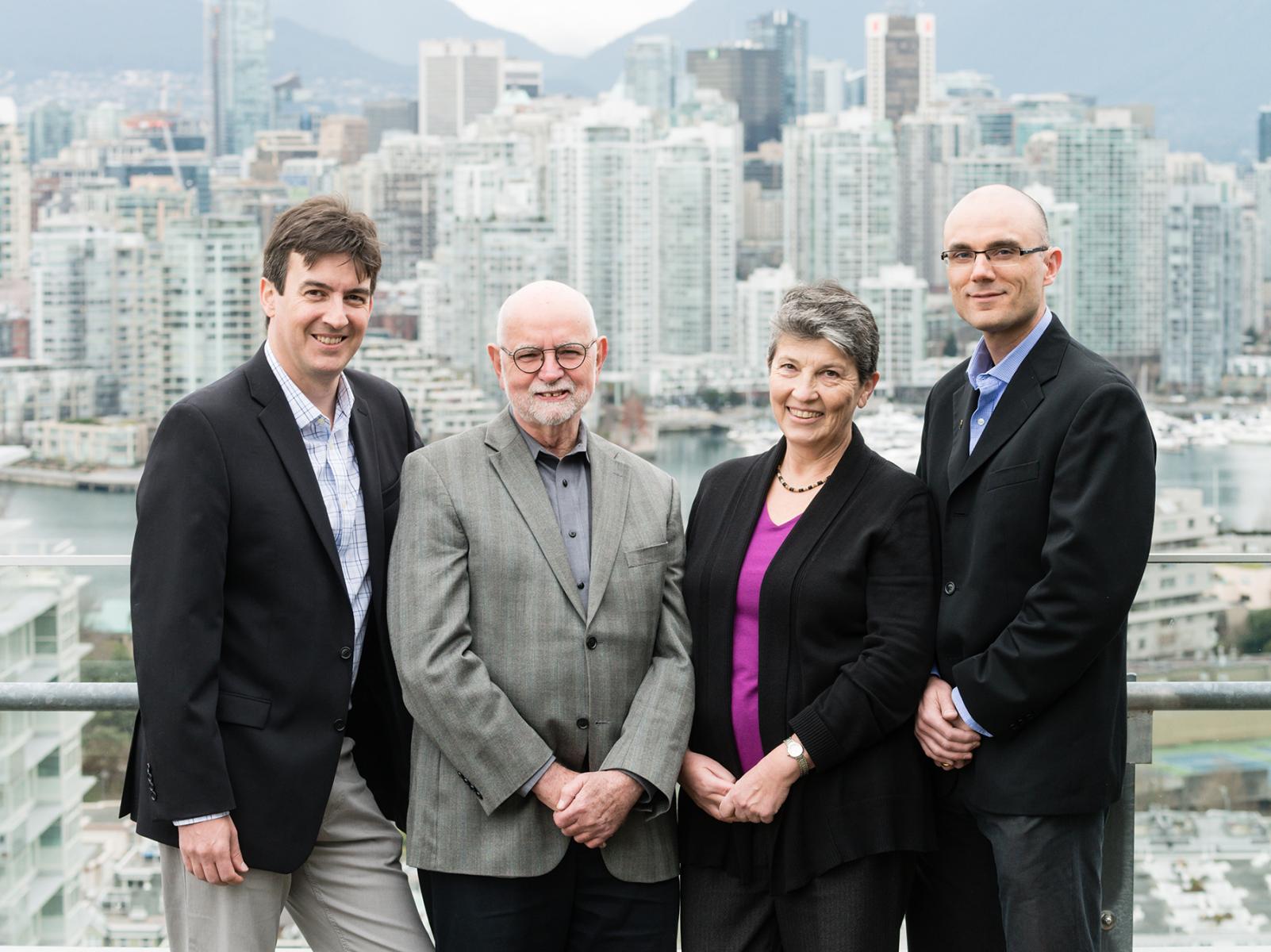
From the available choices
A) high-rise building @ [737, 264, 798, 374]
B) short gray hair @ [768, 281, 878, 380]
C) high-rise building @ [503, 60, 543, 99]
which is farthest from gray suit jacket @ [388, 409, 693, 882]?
high-rise building @ [503, 60, 543, 99]

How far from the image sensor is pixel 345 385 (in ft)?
6.51

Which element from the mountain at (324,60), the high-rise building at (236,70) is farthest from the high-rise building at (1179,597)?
the mountain at (324,60)

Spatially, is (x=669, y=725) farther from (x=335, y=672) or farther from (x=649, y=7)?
(x=649, y=7)

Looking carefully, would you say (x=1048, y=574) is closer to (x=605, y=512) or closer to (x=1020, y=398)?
(x=1020, y=398)

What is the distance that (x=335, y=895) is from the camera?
1919 millimetres

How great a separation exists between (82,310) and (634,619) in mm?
51634

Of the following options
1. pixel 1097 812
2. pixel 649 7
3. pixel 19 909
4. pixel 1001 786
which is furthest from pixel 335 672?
pixel 649 7

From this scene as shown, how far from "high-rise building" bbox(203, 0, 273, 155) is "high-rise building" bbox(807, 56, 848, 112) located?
2790 cm

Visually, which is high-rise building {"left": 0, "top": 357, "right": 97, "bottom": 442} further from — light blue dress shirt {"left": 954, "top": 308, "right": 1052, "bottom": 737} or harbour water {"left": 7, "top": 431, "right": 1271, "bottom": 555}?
light blue dress shirt {"left": 954, "top": 308, "right": 1052, "bottom": 737}

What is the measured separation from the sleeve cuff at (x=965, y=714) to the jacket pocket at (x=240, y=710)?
A: 924mm

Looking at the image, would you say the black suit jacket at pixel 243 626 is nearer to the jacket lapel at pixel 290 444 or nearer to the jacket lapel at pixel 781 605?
the jacket lapel at pixel 290 444

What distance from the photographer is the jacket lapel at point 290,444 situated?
1.84 metres

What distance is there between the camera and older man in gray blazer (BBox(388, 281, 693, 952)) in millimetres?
1815

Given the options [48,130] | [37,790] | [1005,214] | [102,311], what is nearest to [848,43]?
[48,130]
